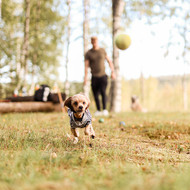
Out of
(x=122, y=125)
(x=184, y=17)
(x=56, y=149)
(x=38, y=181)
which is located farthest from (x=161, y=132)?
(x=184, y=17)

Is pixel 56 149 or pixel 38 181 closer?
pixel 38 181

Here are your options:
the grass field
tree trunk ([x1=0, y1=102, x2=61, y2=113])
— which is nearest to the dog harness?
the grass field

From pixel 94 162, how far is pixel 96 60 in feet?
14.9

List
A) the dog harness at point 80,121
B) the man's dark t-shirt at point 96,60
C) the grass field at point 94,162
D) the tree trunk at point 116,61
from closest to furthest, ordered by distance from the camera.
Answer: the grass field at point 94,162
the dog harness at point 80,121
the man's dark t-shirt at point 96,60
the tree trunk at point 116,61

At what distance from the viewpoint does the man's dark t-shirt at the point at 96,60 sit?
631cm

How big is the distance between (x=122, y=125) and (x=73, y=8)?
30.6 feet

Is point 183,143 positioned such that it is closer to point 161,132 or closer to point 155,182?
point 161,132

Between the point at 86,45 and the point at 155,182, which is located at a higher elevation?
the point at 86,45

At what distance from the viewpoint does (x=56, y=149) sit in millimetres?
2656

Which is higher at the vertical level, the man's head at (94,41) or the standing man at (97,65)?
the man's head at (94,41)

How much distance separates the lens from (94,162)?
213 cm

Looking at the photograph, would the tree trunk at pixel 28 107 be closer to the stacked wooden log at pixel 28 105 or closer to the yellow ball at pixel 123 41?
the stacked wooden log at pixel 28 105

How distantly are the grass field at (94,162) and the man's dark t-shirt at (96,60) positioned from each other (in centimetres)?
286

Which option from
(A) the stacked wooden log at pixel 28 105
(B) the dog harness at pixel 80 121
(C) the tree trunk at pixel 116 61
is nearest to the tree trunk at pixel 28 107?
(A) the stacked wooden log at pixel 28 105
